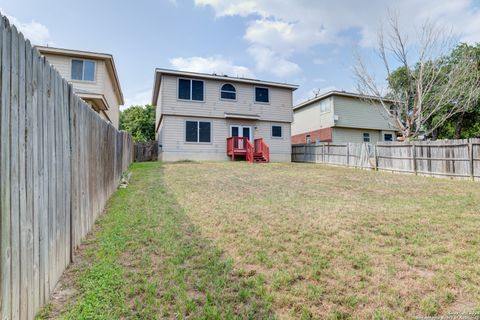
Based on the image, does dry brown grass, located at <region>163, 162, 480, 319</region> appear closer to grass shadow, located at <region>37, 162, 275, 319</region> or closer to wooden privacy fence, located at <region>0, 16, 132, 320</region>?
grass shadow, located at <region>37, 162, 275, 319</region>

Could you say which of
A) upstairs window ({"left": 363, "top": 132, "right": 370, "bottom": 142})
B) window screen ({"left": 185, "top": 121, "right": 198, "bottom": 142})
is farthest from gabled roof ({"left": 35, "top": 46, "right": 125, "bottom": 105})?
upstairs window ({"left": 363, "top": 132, "right": 370, "bottom": 142})

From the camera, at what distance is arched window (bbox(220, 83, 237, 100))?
58.4 ft

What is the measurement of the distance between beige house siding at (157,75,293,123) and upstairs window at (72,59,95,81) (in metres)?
3.75

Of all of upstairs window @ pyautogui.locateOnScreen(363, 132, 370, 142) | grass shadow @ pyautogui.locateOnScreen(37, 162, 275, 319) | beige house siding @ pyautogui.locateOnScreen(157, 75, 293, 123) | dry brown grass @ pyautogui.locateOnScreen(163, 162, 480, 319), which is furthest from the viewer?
upstairs window @ pyautogui.locateOnScreen(363, 132, 370, 142)

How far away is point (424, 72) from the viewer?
1705 cm

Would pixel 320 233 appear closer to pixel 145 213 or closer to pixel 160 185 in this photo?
pixel 145 213

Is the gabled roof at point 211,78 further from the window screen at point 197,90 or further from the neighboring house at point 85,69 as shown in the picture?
the neighboring house at point 85,69

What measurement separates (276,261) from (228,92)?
15.9 m

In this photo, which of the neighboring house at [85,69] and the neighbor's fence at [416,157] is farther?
the neighboring house at [85,69]

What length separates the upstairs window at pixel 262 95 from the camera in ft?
61.2

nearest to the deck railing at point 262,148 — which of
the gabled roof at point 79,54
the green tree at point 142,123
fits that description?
the gabled roof at point 79,54

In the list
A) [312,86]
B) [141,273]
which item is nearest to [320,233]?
[141,273]

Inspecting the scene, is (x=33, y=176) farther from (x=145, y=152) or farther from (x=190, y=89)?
(x=145, y=152)

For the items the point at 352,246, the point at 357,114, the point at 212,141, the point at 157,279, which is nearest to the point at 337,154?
the point at 212,141
